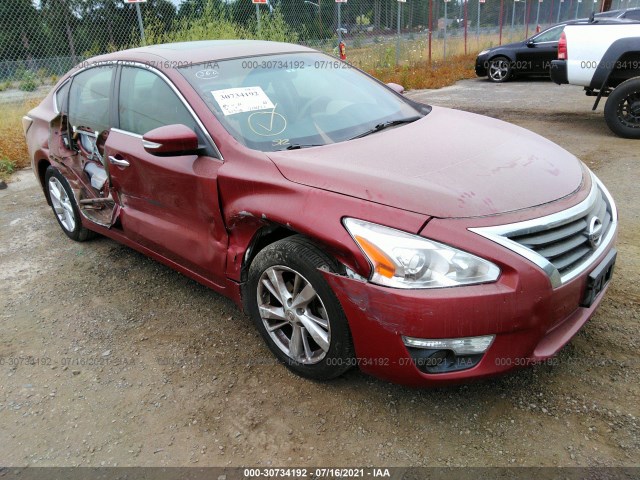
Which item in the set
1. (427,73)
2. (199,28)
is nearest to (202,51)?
(199,28)

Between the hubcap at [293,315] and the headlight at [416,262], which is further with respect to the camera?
the hubcap at [293,315]

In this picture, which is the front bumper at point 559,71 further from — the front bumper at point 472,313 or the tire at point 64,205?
the tire at point 64,205

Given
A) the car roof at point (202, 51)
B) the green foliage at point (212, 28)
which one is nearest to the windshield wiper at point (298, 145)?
the car roof at point (202, 51)

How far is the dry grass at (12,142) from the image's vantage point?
7.06m

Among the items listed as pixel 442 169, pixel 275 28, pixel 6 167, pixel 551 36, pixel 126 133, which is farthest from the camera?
pixel 551 36

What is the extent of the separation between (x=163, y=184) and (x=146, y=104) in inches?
23.0

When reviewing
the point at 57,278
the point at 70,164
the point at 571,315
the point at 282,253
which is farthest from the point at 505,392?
the point at 70,164

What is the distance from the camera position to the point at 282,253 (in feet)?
7.81

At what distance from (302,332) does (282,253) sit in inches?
16.9

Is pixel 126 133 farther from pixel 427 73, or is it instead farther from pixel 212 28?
pixel 427 73

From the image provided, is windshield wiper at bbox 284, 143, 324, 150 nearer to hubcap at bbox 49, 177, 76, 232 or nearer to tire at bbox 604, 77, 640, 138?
hubcap at bbox 49, 177, 76, 232

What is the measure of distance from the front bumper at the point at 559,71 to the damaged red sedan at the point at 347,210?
4608 mm

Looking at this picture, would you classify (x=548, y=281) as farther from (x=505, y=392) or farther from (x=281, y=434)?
(x=281, y=434)

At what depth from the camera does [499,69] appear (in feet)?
43.7
